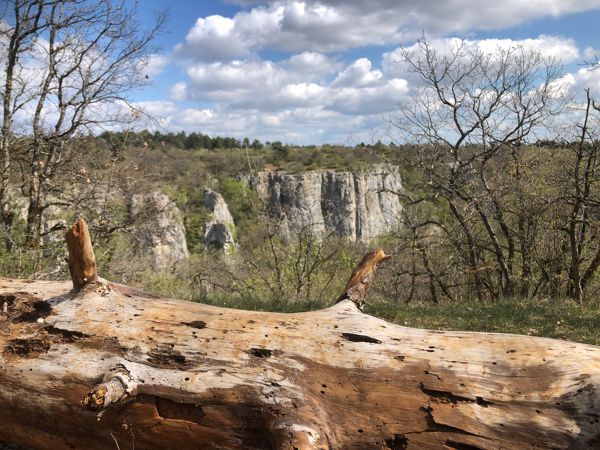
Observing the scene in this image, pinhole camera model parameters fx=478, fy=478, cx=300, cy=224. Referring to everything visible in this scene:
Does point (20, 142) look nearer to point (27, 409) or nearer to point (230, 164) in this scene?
point (27, 409)

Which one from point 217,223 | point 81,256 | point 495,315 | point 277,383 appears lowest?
point 217,223

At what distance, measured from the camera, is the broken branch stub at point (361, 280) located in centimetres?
370

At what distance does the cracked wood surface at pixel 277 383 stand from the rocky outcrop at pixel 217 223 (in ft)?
121

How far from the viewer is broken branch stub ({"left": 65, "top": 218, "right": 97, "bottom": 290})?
3.45m

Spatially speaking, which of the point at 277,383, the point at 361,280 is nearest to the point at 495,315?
the point at 361,280

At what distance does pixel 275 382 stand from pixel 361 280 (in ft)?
4.15

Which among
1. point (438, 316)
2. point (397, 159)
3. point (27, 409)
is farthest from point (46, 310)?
point (397, 159)

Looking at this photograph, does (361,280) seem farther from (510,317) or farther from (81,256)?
(510,317)

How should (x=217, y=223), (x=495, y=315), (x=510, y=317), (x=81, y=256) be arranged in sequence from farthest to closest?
(x=217, y=223) → (x=495, y=315) → (x=510, y=317) → (x=81, y=256)

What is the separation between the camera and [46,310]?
139 inches

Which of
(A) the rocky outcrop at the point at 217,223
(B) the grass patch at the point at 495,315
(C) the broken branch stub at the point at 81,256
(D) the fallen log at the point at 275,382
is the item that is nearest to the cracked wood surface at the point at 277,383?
(D) the fallen log at the point at 275,382

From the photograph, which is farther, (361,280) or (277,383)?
(361,280)

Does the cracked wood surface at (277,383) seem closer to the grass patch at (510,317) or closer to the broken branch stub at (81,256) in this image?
the broken branch stub at (81,256)

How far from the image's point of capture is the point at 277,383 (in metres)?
2.81
